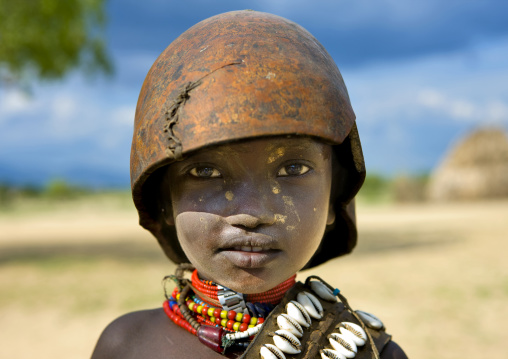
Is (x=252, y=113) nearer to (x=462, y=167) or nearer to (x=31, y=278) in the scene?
(x=31, y=278)

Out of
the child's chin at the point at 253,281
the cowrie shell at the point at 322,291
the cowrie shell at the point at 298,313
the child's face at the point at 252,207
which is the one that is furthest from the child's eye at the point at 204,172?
the cowrie shell at the point at 322,291

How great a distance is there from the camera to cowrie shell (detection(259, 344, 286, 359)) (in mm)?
1701

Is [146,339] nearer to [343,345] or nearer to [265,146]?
[343,345]

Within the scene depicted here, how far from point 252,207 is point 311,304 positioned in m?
0.51

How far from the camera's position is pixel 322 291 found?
2047 mm

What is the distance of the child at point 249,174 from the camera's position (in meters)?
1.63

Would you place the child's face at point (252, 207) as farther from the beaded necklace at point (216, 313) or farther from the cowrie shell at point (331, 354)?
the cowrie shell at point (331, 354)

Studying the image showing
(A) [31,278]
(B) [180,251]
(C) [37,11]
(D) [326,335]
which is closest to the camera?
(D) [326,335]

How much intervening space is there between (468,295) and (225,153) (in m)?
5.98

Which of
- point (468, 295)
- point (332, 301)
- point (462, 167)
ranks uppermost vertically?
point (462, 167)

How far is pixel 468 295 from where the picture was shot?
6672 mm

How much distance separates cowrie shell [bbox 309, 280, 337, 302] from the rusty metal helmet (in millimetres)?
466

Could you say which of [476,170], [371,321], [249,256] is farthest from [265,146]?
[476,170]

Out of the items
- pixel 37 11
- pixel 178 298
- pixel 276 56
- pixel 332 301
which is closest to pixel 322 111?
pixel 276 56
